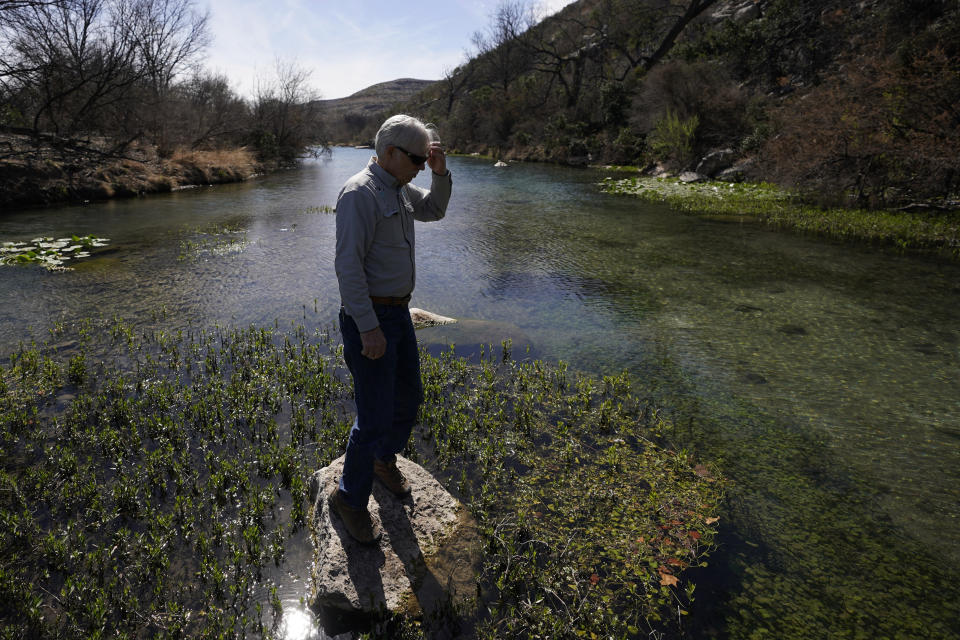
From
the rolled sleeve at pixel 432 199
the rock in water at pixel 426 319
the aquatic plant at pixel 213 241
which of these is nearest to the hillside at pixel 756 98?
the rock in water at pixel 426 319

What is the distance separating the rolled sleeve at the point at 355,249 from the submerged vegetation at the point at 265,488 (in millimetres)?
1990

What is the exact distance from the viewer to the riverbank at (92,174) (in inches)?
812

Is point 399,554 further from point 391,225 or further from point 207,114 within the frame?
point 207,114

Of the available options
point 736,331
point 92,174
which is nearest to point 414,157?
point 736,331

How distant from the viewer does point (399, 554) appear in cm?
364

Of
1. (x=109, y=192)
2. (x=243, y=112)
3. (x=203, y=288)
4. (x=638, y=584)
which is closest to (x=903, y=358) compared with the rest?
(x=638, y=584)

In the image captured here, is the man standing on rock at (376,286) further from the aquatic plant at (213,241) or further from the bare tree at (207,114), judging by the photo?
the bare tree at (207,114)

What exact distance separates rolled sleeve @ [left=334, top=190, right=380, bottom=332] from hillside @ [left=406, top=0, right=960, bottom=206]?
18183 millimetres

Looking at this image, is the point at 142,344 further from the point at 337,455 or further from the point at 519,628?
the point at 519,628

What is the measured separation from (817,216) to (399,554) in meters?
19.2

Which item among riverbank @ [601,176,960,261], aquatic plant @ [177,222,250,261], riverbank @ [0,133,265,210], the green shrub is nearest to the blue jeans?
aquatic plant @ [177,222,250,261]

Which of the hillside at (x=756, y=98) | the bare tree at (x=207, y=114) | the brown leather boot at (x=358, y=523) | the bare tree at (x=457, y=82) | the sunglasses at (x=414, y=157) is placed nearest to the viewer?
the sunglasses at (x=414, y=157)

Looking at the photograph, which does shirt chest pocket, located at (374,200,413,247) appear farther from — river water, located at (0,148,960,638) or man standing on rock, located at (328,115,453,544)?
river water, located at (0,148,960,638)

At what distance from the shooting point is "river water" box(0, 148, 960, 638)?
147 inches
